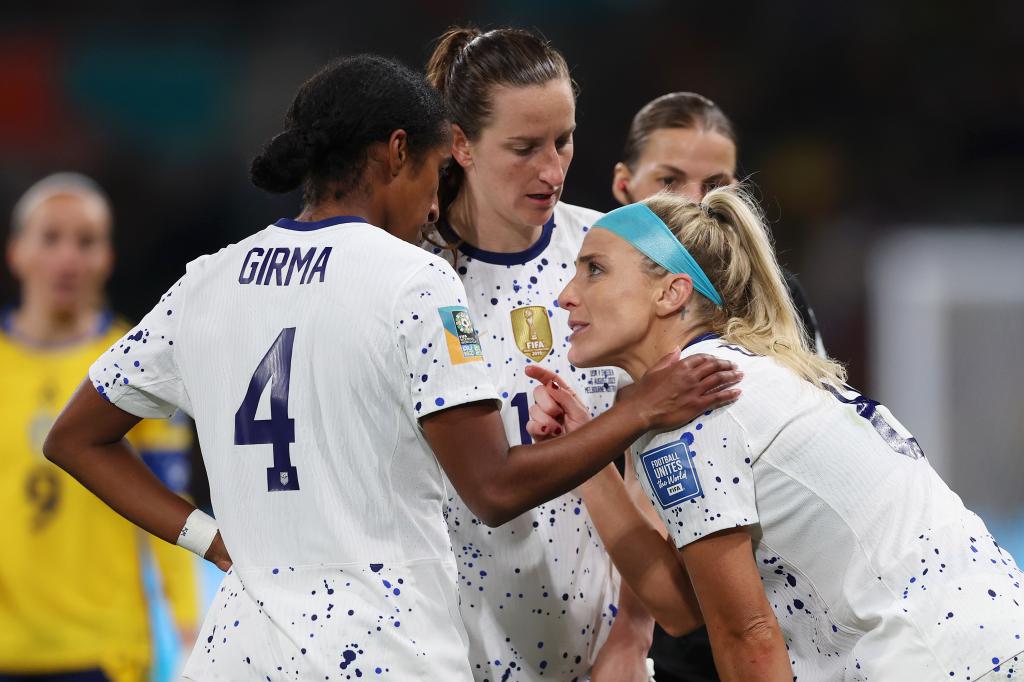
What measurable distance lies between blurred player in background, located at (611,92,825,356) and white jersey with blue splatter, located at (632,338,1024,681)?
53.6 inches

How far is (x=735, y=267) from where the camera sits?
277 centimetres

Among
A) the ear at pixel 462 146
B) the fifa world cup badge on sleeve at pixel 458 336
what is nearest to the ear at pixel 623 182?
the ear at pixel 462 146

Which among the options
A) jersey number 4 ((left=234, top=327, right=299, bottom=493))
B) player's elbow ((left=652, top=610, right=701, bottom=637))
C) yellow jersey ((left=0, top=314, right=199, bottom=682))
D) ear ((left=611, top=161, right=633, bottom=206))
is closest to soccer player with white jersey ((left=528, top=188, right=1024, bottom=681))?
player's elbow ((left=652, top=610, right=701, bottom=637))

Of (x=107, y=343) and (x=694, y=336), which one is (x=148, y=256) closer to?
(x=107, y=343)

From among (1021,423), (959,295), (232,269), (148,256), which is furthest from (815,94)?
(232,269)

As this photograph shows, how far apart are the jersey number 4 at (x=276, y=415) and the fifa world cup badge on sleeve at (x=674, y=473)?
0.73 meters

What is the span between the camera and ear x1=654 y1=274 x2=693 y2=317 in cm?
272

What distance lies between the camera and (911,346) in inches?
392

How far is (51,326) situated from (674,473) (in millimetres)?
3369

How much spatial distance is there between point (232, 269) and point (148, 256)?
6.96 m

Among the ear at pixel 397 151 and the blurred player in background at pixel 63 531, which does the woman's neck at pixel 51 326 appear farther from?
the ear at pixel 397 151

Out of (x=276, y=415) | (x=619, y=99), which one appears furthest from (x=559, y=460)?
(x=619, y=99)

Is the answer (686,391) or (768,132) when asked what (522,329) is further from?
(768,132)

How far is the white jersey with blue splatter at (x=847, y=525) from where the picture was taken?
93.5 inches
